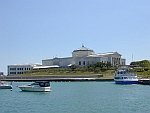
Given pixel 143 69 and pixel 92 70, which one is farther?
pixel 92 70

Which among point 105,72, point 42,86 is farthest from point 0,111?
point 105,72

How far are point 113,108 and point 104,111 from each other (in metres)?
3.19

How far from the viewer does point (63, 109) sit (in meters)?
44.6

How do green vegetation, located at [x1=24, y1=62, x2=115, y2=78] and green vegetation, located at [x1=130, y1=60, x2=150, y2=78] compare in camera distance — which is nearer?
green vegetation, located at [x1=130, y1=60, x2=150, y2=78]

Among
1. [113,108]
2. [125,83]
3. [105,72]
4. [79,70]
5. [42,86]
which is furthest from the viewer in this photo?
[79,70]

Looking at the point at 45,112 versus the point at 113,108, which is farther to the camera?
the point at 113,108

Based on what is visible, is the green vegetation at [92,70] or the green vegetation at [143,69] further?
the green vegetation at [92,70]

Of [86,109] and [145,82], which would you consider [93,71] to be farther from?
[86,109]

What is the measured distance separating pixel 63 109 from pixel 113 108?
5.73 metres

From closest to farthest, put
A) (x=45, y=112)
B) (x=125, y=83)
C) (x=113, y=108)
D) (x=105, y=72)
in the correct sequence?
(x=45, y=112)
(x=113, y=108)
(x=125, y=83)
(x=105, y=72)

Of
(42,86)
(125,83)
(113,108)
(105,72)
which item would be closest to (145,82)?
(125,83)

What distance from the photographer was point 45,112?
41969 mm

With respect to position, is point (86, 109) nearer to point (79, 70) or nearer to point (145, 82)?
point (145, 82)

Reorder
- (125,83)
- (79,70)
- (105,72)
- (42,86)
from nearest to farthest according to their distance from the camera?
(42,86) < (125,83) < (105,72) < (79,70)
